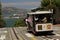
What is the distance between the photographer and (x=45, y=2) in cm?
6500

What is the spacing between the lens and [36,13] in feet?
83.2

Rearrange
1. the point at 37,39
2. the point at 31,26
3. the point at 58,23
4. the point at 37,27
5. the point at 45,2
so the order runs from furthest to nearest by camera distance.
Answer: the point at 45,2 → the point at 58,23 → the point at 31,26 → the point at 37,27 → the point at 37,39

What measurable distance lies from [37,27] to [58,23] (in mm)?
19862

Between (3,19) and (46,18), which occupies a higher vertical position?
(46,18)

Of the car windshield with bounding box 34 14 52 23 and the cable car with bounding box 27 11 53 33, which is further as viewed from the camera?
the car windshield with bounding box 34 14 52 23

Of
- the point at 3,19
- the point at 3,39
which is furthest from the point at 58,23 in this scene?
the point at 3,19

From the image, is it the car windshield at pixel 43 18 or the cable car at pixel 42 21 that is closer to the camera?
the cable car at pixel 42 21

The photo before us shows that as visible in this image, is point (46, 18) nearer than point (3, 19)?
Yes

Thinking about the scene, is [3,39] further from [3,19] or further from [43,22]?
[3,19]

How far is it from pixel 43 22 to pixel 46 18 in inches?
18.4

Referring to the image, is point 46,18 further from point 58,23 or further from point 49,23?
point 58,23

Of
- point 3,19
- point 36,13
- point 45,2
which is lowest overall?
point 3,19

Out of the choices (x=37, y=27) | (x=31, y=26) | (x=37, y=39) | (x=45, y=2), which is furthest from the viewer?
(x=45, y=2)

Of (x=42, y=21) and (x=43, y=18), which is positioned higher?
(x=43, y=18)
